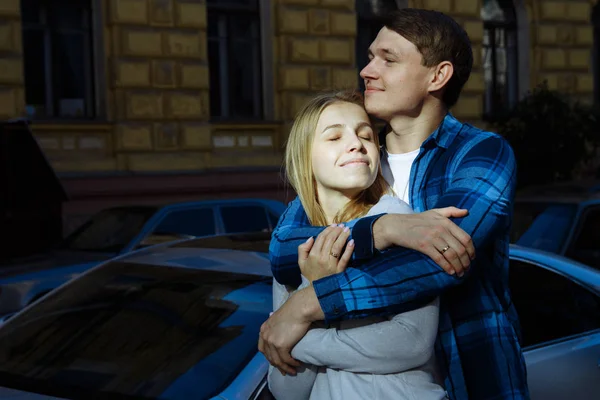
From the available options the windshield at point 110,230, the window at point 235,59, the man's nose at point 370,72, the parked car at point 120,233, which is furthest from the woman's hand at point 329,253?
the window at point 235,59

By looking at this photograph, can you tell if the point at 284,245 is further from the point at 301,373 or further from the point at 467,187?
the point at 467,187

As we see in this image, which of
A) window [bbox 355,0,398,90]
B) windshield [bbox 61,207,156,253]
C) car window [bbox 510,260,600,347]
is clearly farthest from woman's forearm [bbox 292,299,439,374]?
window [bbox 355,0,398,90]

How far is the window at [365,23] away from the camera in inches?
555

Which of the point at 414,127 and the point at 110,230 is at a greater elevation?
the point at 414,127

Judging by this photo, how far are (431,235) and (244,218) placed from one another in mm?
6231

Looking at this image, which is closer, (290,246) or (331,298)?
(331,298)

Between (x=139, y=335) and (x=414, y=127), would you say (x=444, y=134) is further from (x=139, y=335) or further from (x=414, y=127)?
(x=139, y=335)

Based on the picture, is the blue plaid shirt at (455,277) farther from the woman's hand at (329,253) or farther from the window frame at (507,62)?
the window frame at (507,62)

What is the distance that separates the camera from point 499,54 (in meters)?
16.0

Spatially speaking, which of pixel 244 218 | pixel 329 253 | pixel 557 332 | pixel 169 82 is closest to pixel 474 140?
pixel 329 253

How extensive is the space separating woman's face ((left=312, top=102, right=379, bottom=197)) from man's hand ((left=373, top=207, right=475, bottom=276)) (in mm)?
184

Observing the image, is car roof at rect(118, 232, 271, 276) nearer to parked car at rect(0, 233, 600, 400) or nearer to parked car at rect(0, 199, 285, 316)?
parked car at rect(0, 233, 600, 400)

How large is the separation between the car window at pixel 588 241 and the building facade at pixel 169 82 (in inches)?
259

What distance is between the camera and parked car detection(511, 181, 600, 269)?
582 cm
